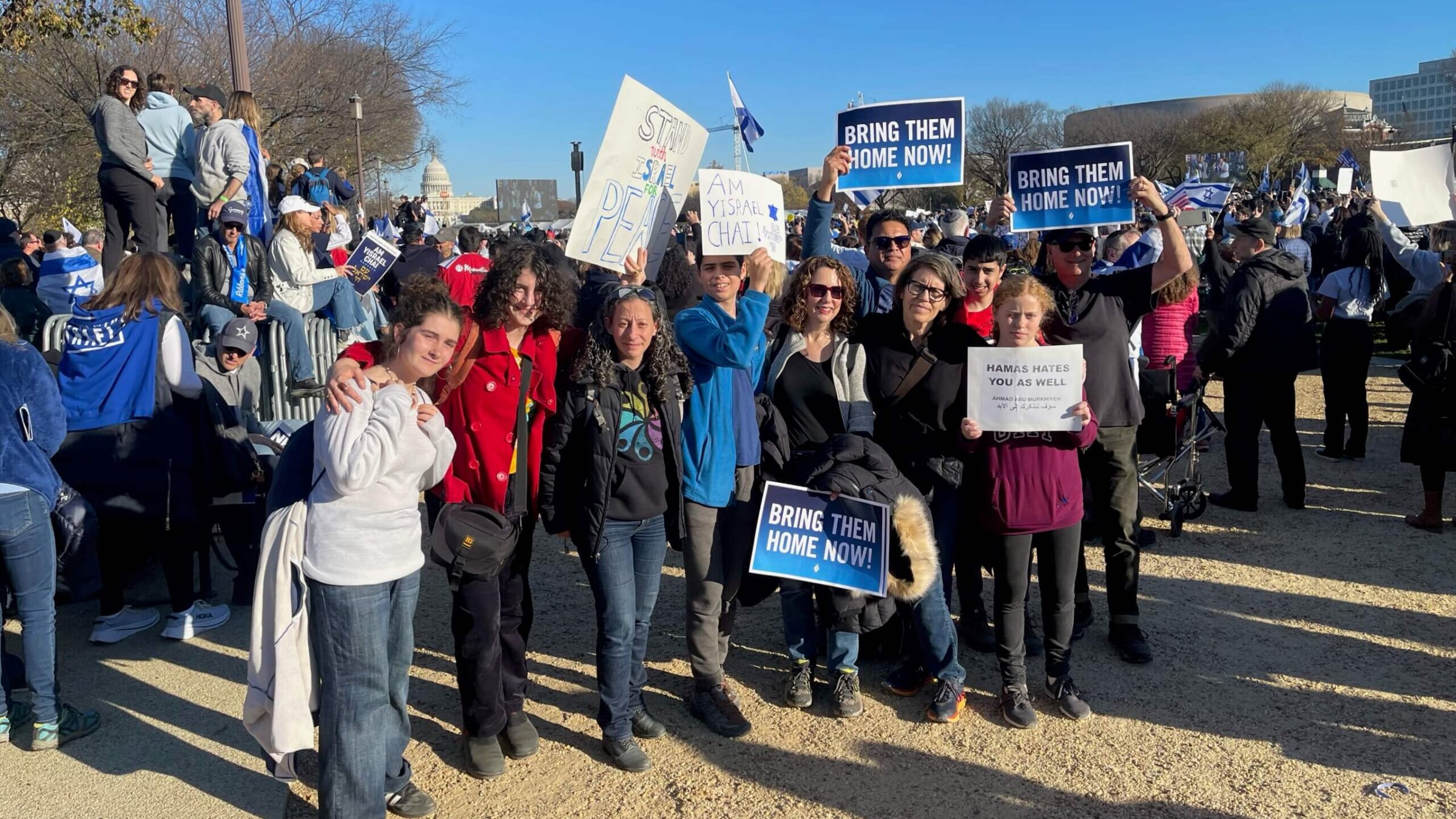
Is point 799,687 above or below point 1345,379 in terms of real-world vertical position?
below

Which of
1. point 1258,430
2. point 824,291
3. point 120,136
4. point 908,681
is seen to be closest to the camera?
point 824,291

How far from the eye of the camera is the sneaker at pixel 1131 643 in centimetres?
469

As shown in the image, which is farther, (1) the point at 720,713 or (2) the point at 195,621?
(2) the point at 195,621

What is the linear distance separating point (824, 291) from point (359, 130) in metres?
21.7

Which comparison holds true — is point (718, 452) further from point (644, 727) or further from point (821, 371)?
point (644, 727)

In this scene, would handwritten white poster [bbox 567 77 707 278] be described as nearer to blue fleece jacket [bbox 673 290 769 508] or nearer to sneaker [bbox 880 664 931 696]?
blue fleece jacket [bbox 673 290 769 508]

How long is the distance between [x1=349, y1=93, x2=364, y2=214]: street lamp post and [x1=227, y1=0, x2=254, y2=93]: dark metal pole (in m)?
12.6

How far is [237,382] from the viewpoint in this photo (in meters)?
5.65

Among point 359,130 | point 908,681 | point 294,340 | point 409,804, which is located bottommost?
point 409,804

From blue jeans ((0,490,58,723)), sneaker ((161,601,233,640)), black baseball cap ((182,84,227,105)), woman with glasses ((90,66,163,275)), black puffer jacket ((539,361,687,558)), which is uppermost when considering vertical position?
black baseball cap ((182,84,227,105))

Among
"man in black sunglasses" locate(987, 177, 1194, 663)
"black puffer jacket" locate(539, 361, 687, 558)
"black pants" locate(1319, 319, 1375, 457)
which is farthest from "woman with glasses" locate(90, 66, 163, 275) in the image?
"black pants" locate(1319, 319, 1375, 457)

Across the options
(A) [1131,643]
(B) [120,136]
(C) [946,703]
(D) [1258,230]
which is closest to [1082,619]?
(A) [1131,643]

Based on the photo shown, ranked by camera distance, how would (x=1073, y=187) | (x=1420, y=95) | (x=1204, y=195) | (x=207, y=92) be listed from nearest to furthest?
1. (x=1073, y=187)
2. (x=207, y=92)
3. (x=1204, y=195)
4. (x=1420, y=95)

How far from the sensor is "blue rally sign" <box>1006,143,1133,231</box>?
187 inches
